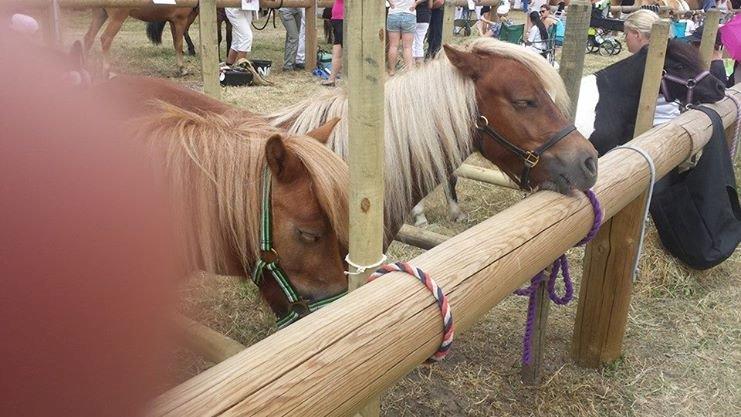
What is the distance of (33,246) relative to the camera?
0.39 metres

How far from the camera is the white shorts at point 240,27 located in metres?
7.57

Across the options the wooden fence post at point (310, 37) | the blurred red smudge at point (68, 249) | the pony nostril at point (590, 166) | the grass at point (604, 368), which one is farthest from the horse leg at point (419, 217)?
the wooden fence post at point (310, 37)

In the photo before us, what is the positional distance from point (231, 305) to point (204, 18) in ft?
5.06

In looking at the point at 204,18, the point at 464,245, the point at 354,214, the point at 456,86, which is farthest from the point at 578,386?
the point at 204,18

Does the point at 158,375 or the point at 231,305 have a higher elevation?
the point at 158,375

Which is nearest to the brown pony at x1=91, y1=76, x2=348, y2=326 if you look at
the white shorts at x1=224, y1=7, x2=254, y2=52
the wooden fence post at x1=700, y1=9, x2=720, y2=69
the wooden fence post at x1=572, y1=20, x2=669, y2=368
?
the wooden fence post at x1=572, y1=20, x2=669, y2=368

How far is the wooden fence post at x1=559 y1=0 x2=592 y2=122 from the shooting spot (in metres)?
3.22

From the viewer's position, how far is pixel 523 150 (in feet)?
8.14

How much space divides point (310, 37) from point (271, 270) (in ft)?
25.8

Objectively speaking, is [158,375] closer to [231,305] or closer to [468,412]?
[468,412]

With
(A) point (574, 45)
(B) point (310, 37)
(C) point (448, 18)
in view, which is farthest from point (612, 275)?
(B) point (310, 37)

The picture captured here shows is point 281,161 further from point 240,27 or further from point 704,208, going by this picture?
point 240,27

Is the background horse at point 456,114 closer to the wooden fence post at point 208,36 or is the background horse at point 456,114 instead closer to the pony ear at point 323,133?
the pony ear at point 323,133

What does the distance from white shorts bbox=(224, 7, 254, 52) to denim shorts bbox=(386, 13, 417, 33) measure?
1877 mm
